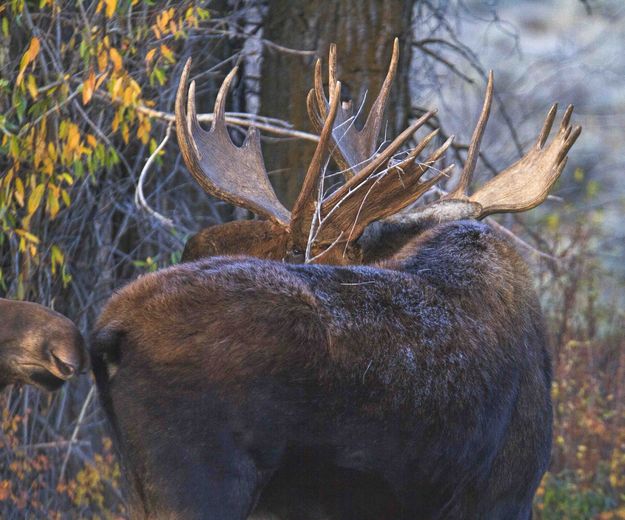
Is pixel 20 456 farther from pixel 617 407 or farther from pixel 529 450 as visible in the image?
pixel 617 407

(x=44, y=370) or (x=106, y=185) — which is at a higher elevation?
(x=44, y=370)

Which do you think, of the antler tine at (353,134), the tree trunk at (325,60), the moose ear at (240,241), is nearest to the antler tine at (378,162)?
the moose ear at (240,241)

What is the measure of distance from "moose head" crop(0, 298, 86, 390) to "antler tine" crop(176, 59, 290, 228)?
4.95 feet

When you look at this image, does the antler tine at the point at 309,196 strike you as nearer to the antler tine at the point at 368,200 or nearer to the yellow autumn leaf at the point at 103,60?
the antler tine at the point at 368,200

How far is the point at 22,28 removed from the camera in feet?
19.3

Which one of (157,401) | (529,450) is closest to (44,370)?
(157,401)

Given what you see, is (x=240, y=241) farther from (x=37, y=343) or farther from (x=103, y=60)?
(x=37, y=343)

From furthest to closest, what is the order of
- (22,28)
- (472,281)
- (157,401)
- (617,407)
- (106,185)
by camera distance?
(617,407) < (106,185) < (22,28) < (472,281) < (157,401)

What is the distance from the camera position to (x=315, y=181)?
4223 mm

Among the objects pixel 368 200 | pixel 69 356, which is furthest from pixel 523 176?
pixel 69 356

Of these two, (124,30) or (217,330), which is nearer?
(217,330)

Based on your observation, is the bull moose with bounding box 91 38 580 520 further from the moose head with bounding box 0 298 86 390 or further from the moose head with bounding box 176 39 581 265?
the moose head with bounding box 0 298 86 390

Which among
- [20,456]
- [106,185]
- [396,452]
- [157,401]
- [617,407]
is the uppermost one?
[157,401]

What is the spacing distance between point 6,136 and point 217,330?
95.0 inches
